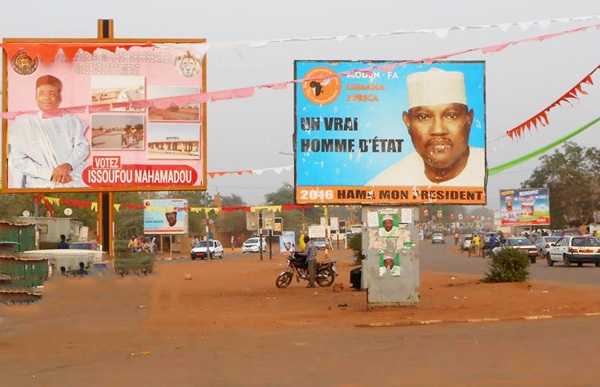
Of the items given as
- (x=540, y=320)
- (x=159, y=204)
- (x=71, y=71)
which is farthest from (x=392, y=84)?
(x=159, y=204)

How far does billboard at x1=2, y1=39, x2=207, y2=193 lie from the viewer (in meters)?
24.3

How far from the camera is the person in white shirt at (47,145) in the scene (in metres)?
24.3

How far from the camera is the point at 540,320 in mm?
15734

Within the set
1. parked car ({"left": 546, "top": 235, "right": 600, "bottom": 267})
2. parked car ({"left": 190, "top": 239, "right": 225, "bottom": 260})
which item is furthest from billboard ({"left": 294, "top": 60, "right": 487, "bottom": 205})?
parked car ({"left": 190, "top": 239, "right": 225, "bottom": 260})

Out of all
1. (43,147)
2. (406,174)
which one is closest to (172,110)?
(43,147)

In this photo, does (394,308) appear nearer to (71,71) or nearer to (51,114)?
(51,114)

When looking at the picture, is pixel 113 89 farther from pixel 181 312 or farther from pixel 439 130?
pixel 439 130

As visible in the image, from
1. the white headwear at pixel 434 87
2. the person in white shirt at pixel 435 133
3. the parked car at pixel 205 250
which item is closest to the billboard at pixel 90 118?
the white headwear at pixel 434 87

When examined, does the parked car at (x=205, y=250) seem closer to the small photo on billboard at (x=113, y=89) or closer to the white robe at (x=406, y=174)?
the small photo on billboard at (x=113, y=89)

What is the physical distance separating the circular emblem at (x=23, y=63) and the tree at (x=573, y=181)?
82.6 meters

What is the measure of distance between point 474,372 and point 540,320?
20.0 ft

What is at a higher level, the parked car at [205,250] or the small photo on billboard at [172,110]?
the small photo on billboard at [172,110]

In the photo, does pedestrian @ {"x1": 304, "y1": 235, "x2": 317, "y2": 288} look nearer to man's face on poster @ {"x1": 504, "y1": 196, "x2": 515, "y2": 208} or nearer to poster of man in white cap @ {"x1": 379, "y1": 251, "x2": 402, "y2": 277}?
poster of man in white cap @ {"x1": 379, "y1": 251, "x2": 402, "y2": 277}

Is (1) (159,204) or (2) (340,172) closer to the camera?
(2) (340,172)
